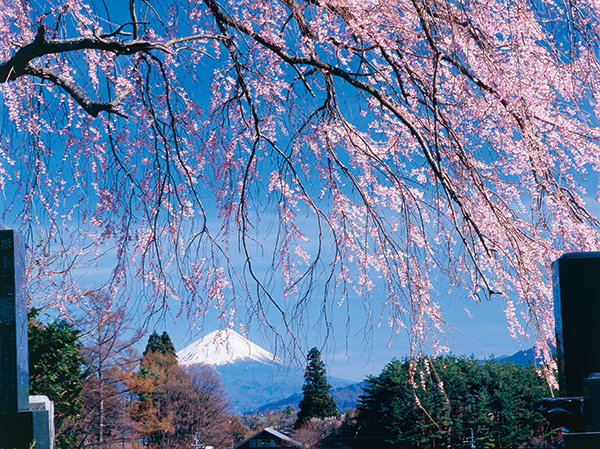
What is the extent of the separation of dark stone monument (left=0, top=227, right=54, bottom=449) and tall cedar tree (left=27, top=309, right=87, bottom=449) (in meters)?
12.5

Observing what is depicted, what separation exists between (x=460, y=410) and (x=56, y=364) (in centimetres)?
2731

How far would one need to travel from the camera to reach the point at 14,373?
2.40 m

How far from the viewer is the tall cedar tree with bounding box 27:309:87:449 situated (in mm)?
13828

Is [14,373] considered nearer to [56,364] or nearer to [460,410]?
[56,364]

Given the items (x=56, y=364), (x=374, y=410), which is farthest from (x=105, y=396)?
(x=374, y=410)

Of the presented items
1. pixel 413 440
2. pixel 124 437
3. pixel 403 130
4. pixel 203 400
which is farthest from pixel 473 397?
pixel 403 130

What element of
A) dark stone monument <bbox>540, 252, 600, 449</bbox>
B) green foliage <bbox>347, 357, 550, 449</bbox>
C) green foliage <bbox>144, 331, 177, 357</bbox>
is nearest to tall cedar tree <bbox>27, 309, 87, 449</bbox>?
dark stone monument <bbox>540, 252, 600, 449</bbox>

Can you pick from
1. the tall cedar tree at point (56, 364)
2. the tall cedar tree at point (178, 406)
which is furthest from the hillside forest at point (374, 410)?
the tall cedar tree at point (56, 364)

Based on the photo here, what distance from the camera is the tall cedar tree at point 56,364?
1383cm

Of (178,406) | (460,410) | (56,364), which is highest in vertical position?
(56,364)

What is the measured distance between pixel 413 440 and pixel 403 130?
100 feet

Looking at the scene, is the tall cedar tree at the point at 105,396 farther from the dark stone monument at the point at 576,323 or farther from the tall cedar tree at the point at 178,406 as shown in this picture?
the dark stone monument at the point at 576,323

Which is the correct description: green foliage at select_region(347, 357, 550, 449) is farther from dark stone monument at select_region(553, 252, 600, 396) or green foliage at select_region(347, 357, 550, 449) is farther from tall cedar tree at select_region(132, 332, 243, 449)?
dark stone monument at select_region(553, 252, 600, 396)

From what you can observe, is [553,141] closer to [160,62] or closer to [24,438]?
[160,62]
